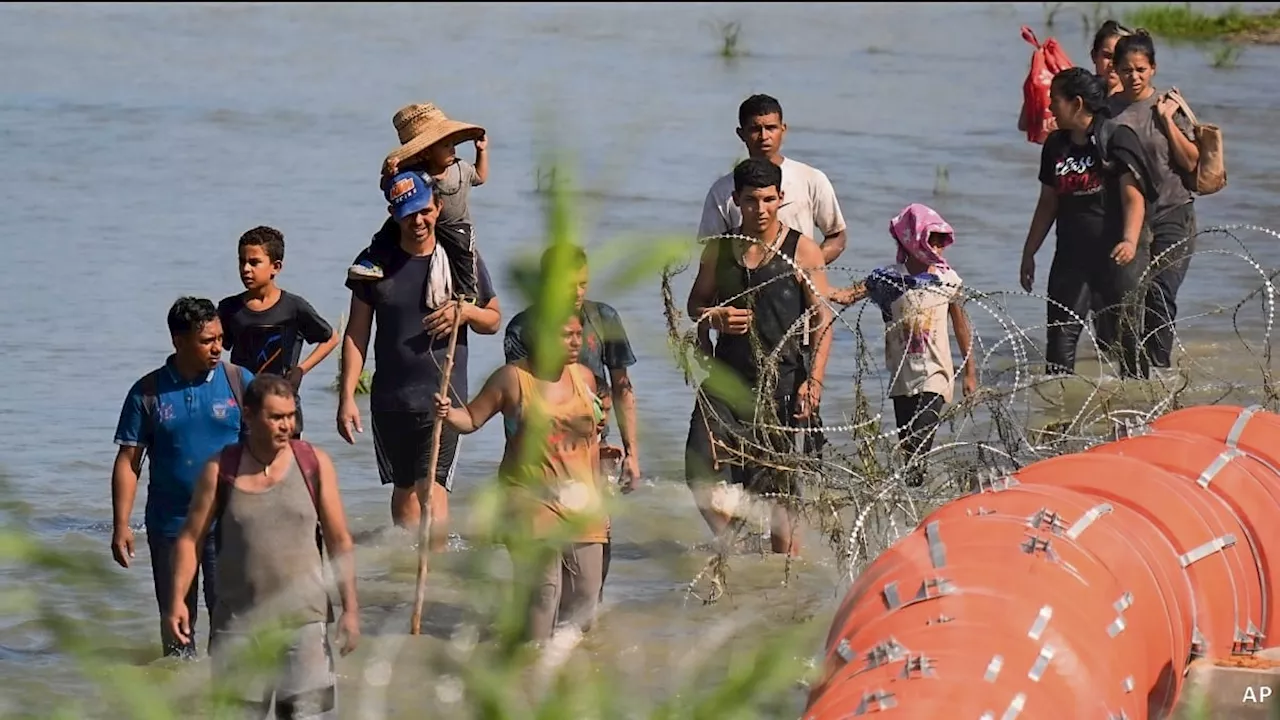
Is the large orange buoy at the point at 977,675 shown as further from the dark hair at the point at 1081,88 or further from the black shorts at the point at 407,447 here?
the dark hair at the point at 1081,88

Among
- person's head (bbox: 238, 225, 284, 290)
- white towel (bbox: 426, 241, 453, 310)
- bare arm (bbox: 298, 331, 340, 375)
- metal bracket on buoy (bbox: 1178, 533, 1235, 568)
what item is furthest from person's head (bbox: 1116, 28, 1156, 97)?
metal bracket on buoy (bbox: 1178, 533, 1235, 568)

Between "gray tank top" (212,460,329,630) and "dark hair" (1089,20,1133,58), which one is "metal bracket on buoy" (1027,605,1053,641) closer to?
"gray tank top" (212,460,329,630)

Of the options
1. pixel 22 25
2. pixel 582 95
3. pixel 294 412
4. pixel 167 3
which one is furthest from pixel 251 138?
pixel 294 412

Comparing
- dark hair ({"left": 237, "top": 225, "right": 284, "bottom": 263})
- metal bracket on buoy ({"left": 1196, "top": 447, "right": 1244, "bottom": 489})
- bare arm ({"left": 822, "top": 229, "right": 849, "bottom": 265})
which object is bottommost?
metal bracket on buoy ({"left": 1196, "top": 447, "right": 1244, "bottom": 489})

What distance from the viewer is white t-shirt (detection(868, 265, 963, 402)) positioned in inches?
334

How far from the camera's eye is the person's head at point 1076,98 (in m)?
10.5

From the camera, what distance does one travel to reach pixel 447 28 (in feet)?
114

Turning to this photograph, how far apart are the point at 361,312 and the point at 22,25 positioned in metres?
26.6

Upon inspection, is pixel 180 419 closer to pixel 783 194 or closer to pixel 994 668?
pixel 783 194

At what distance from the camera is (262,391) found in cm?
591

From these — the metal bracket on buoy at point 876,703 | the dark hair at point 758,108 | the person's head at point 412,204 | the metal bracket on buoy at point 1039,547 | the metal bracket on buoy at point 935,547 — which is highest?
the dark hair at point 758,108

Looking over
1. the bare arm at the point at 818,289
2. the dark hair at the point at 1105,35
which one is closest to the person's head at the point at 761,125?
the bare arm at the point at 818,289

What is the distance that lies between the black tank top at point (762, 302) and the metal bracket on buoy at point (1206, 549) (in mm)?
2375

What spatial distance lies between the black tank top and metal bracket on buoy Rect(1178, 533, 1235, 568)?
7.79ft
